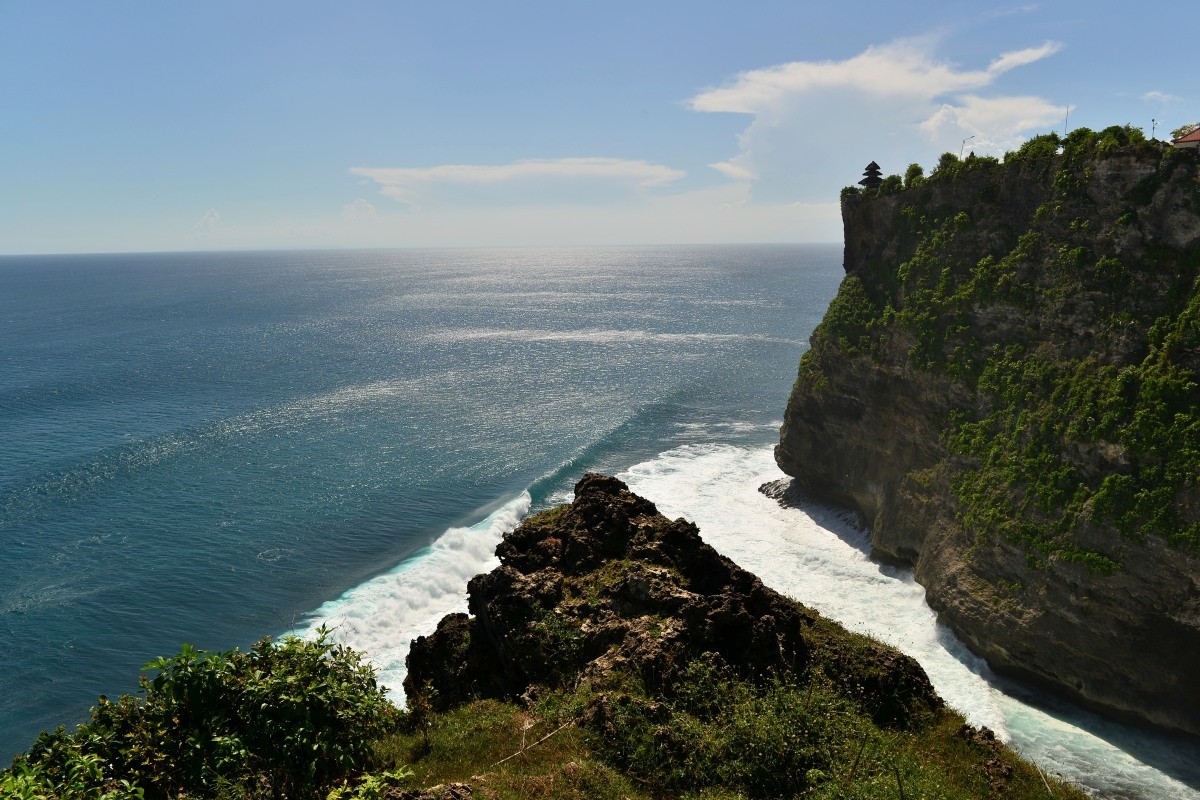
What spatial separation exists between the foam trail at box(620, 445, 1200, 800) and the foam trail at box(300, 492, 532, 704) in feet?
50.4

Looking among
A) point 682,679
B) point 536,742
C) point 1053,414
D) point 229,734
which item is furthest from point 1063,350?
point 229,734

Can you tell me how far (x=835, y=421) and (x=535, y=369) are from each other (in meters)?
56.9

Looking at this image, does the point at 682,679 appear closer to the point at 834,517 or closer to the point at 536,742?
the point at 536,742

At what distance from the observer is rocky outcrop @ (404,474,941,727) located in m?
19.4

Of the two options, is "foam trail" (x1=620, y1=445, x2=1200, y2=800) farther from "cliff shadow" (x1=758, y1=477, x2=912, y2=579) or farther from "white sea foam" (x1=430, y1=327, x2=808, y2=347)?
"white sea foam" (x1=430, y1=327, x2=808, y2=347)

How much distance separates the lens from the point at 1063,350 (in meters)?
35.4

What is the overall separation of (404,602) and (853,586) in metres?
27.1

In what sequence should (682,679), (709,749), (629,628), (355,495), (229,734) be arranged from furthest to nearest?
(355,495) < (629,628) < (682,679) < (709,749) < (229,734)

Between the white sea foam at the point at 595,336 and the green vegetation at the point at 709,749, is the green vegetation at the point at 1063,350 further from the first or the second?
the white sea foam at the point at 595,336

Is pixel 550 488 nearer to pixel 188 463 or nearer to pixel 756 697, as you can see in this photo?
pixel 188 463

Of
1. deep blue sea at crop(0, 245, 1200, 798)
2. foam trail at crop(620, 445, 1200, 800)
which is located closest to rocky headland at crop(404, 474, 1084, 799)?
foam trail at crop(620, 445, 1200, 800)

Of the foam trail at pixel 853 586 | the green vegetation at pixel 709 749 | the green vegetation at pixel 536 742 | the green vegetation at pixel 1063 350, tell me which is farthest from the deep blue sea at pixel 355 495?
the green vegetation at pixel 536 742

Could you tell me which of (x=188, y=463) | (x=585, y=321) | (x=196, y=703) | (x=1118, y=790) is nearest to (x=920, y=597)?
(x=1118, y=790)

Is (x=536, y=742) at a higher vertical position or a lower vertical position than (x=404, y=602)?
higher
